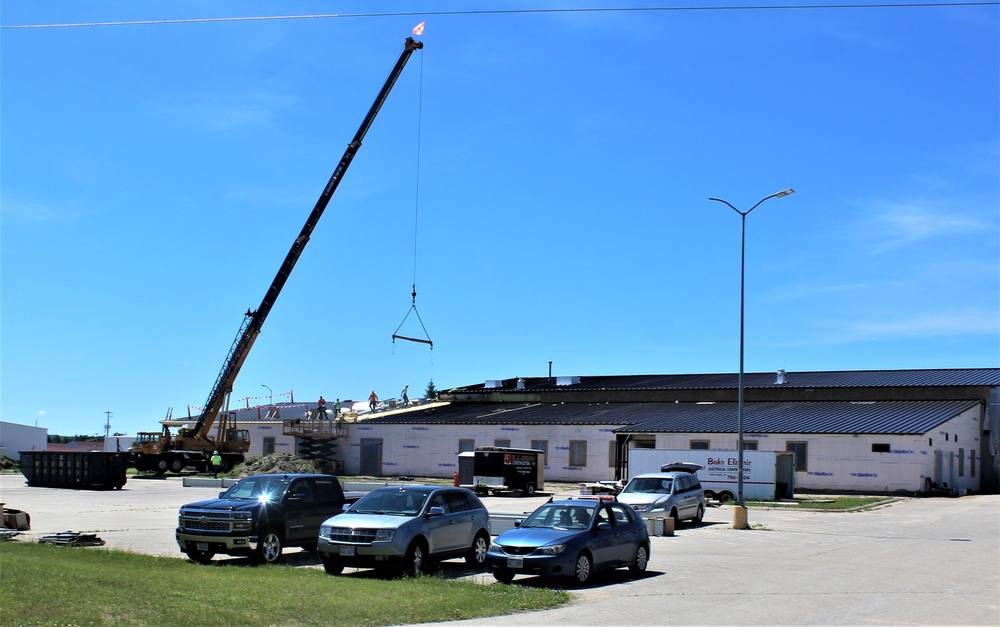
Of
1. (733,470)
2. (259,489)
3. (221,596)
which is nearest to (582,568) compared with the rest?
(221,596)

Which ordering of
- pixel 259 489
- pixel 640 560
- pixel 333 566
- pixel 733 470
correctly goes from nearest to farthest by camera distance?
1. pixel 333 566
2. pixel 640 560
3. pixel 259 489
4. pixel 733 470

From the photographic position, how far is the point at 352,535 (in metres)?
16.7

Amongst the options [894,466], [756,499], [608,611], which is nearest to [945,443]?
[894,466]

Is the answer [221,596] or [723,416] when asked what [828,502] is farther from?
[221,596]

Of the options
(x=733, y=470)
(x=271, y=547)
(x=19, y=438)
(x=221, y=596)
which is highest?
(x=221, y=596)

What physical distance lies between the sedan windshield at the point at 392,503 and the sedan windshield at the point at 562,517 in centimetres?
201

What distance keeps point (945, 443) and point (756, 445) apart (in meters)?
9.04

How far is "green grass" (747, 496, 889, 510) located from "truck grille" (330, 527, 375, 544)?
84.8ft

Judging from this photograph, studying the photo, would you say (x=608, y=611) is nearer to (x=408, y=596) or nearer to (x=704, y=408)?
(x=408, y=596)

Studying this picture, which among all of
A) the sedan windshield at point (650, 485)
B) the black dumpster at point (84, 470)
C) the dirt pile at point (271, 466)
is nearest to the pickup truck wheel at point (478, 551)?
the sedan windshield at point (650, 485)

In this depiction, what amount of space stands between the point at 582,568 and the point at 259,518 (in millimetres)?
5997

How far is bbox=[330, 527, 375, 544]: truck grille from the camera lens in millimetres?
16578

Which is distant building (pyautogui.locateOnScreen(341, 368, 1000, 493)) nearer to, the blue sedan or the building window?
the building window

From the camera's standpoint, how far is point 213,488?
48000 millimetres
